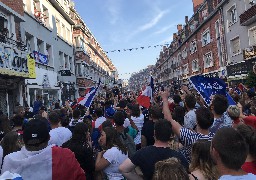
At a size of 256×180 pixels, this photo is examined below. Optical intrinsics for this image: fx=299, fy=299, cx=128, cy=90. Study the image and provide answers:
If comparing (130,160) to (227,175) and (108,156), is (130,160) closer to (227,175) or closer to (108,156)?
(108,156)

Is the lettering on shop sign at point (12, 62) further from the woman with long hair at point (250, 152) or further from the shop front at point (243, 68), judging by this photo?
the shop front at point (243, 68)

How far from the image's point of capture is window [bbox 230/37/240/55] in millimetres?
26111

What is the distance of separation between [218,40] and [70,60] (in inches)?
591

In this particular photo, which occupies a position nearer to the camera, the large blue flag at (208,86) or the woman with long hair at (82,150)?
the woman with long hair at (82,150)

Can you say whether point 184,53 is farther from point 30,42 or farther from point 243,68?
point 30,42

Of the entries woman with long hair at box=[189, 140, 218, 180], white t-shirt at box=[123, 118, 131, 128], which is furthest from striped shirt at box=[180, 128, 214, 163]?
white t-shirt at box=[123, 118, 131, 128]

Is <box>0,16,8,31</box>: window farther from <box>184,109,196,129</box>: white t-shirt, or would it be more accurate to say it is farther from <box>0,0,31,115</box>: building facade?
<box>184,109,196,129</box>: white t-shirt

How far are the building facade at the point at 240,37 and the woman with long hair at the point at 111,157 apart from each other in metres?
19.6

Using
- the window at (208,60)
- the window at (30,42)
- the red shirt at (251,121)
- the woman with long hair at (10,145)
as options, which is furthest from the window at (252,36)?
the woman with long hair at (10,145)

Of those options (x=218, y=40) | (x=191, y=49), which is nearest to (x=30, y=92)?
(x=218, y=40)

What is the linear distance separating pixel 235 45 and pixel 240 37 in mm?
1825

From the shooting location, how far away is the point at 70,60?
1159 inches

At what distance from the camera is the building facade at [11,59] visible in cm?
1287

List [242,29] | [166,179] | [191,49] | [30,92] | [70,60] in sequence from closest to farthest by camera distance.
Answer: [166,179] < [30,92] < [242,29] < [70,60] < [191,49]
